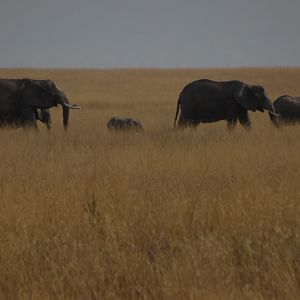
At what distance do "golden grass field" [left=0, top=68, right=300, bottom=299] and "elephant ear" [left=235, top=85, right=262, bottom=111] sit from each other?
6029mm

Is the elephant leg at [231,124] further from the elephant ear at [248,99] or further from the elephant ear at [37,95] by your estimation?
the elephant ear at [37,95]

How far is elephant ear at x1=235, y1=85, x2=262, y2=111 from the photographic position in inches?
587

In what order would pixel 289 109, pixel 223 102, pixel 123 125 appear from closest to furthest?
pixel 123 125
pixel 223 102
pixel 289 109

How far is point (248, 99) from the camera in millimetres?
14992

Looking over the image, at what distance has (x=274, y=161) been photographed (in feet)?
27.1

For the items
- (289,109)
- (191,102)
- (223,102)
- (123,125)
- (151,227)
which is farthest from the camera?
(289,109)

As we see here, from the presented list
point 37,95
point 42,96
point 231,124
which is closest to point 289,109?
point 231,124

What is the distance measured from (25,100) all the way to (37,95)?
1.21ft

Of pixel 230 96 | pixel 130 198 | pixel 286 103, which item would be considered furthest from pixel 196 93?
pixel 130 198

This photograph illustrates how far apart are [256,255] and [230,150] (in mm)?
5534

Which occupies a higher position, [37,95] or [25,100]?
[37,95]

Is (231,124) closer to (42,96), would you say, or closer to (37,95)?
(42,96)

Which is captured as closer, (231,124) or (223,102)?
(231,124)

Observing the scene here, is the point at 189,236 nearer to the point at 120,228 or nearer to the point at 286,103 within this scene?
the point at 120,228
